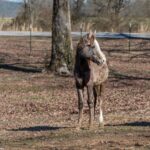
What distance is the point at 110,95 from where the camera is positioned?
19.2 metres

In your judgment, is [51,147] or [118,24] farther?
[118,24]

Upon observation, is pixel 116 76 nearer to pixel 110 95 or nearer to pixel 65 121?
pixel 110 95

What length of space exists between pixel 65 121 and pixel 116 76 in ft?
35.1

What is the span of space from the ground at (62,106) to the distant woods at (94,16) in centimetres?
2971

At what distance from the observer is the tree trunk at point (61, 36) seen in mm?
25328

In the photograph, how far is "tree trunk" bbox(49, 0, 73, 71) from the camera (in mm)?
25328

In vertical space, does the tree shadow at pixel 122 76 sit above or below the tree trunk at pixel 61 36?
below

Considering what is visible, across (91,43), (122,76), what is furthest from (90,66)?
(122,76)

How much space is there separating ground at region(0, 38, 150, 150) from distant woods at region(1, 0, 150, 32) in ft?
97.5

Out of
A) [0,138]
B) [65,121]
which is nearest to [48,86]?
[65,121]

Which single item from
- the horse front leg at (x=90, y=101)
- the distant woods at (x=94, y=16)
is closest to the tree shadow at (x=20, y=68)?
the horse front leg at (x=90, y=101)

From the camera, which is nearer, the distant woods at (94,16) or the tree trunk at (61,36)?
the tree trunk at (61,36)

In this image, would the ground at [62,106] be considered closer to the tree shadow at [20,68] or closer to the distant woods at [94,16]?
the tree shadow at [20,68]

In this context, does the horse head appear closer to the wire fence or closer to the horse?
the horse
